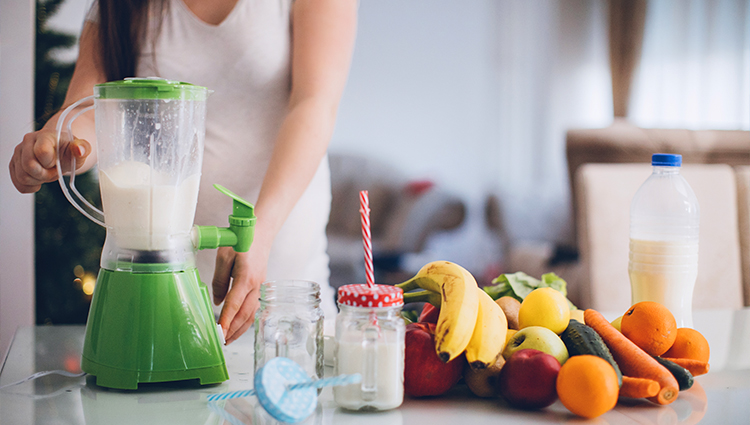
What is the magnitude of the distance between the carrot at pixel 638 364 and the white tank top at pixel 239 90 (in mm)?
583

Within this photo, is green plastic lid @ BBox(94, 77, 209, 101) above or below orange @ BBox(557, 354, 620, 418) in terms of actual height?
above

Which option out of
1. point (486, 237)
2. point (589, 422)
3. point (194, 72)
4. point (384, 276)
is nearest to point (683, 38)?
point (486, 237)

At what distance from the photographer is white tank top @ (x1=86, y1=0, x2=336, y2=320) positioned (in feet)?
3.84

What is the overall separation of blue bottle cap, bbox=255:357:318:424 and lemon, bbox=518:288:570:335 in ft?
0.99

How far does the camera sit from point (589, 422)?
0.59 m

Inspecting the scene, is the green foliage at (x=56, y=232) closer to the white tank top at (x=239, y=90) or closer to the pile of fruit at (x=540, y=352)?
the white tank top at (x=239, y=90)

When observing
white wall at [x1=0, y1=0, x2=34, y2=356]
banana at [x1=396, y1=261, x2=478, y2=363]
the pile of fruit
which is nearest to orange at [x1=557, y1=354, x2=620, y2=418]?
the pile of fruit

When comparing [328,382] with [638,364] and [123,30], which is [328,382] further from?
[123,30]

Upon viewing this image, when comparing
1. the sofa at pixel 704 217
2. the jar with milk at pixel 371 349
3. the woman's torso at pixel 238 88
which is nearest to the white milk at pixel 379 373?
the jar with milk at pixel 371 349

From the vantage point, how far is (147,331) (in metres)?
0.64

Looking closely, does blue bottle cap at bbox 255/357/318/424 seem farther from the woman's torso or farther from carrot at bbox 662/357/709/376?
the woman's torso

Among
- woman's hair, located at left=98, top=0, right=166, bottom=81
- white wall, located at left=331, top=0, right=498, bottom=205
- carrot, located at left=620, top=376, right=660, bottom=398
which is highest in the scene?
white wall, located at left=331, top=0, right=498, bottom=205

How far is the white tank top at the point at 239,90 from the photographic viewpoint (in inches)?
46.1

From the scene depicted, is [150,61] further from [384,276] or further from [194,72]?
[384,276]
